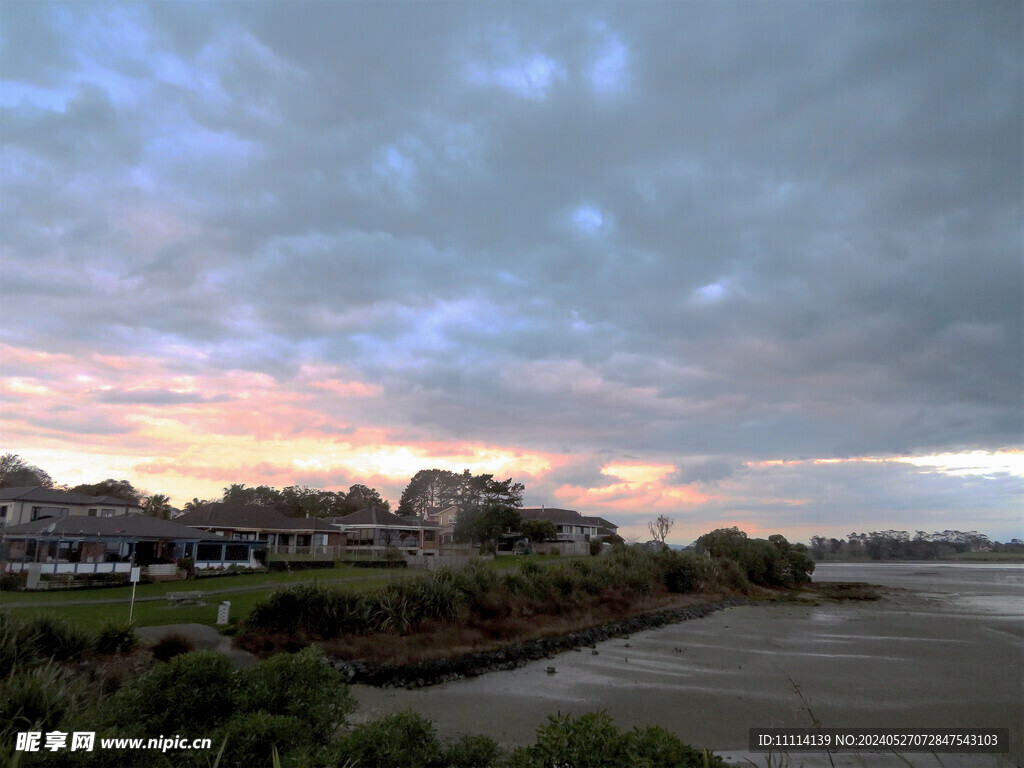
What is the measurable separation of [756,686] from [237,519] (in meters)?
45.6

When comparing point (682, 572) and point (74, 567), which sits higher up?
point (74, 567)

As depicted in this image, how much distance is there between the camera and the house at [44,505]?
4634cm

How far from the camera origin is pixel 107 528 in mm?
34750

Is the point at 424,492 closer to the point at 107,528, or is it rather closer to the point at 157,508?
the point at 157,508

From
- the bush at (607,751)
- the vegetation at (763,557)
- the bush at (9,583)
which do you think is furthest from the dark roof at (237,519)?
the bush at (607,751)

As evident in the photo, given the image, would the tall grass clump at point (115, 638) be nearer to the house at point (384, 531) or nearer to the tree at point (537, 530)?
the house at point (384, 531)

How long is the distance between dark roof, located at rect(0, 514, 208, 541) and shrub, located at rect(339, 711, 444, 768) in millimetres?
34595

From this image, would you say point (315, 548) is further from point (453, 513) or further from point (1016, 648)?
point (1016, 648)

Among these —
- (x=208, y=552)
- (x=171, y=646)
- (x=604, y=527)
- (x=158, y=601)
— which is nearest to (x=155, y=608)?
(x=158, y=601)

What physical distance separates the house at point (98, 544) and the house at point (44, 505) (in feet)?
30.6

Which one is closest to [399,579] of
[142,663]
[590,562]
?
[142,663]

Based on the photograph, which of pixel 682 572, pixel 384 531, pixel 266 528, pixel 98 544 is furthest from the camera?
pixel 384 531

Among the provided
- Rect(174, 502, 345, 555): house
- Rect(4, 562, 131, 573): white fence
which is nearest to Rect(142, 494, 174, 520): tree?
Rect(174, 502, 345, 555): house

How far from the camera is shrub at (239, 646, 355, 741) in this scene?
7.12 m
